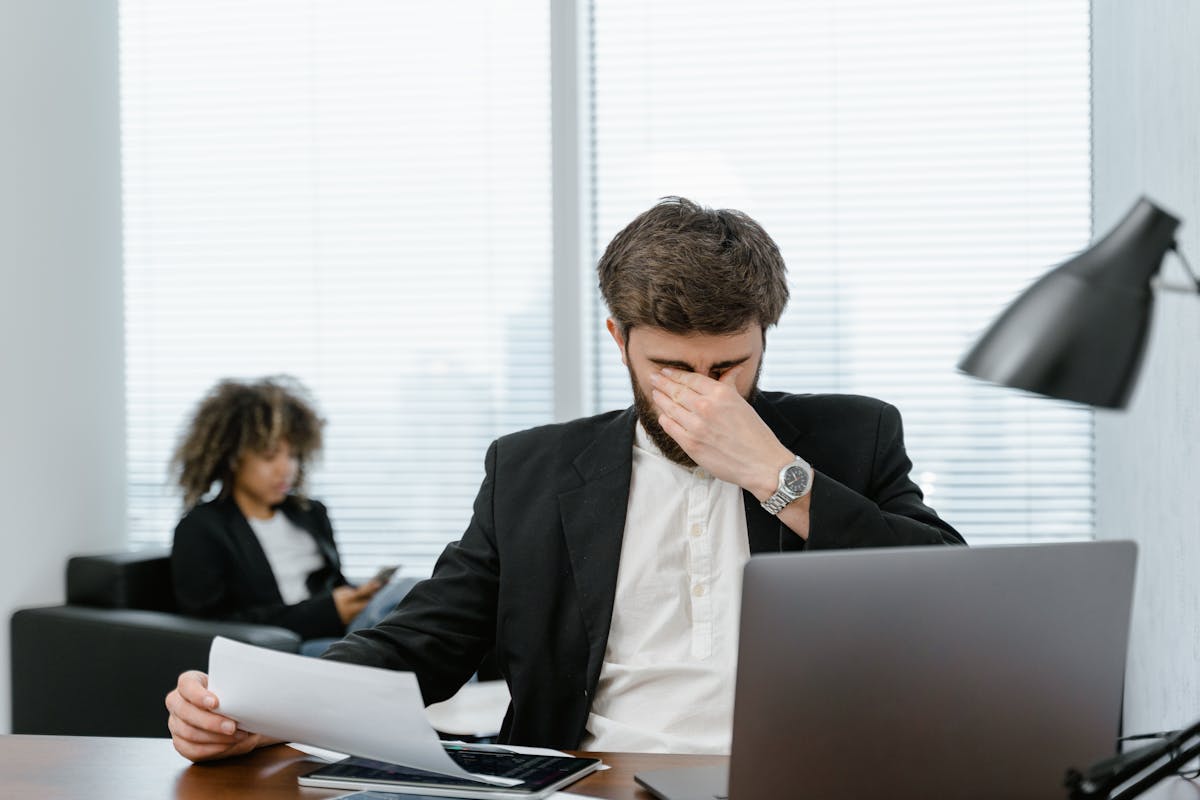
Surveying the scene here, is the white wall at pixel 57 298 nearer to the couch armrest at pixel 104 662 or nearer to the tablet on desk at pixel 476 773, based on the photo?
the couch armrest at pixel 104 662

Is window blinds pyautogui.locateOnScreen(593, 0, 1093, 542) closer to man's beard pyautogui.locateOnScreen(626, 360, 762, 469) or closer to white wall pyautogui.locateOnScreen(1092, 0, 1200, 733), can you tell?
white wall pyautogui.locateOnScreen(1092, 0, 1200, 733)

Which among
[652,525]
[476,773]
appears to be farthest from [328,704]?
[652,525]

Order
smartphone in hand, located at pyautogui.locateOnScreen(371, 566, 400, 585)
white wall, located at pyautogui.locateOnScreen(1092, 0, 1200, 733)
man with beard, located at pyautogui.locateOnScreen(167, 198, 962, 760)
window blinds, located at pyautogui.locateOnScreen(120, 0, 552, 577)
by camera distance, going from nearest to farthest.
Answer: man with beard, located at pyautogui.locateOnScreen(167, 198, 962, 760) < white wall, located at pyautogui.locateOnScreen(1092, 0, 1200, 733) < smartphone in hand, located at pyautogui.locateOnScreen(371, 566, 400, 585) < window blinds, located at pyautogui.locateOnScreen(120, 0, 552, 577)

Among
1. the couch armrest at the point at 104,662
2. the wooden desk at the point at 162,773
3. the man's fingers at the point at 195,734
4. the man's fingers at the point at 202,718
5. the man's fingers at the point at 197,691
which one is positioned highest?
the man's fingers at the point at 197,691

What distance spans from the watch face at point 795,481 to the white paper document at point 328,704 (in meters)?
0.56

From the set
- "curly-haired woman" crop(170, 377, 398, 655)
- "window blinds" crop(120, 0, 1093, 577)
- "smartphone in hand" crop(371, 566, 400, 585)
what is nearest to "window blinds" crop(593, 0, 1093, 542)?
"window blinds" crop(120, 0, 1093, 577)

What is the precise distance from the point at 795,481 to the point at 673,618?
323mm

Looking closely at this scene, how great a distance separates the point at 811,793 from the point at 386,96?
10.3ft

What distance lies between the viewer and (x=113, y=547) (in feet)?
12.3

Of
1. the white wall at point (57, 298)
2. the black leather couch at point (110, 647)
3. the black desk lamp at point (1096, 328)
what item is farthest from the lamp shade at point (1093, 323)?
the white wall at point (57, 298)

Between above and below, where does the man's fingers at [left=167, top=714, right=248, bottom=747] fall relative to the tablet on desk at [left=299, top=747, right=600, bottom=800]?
above

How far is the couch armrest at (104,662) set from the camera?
2.97m

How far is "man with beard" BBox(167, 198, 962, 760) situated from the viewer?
1.60m

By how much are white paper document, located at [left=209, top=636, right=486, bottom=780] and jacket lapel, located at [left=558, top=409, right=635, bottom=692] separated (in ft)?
1.56
